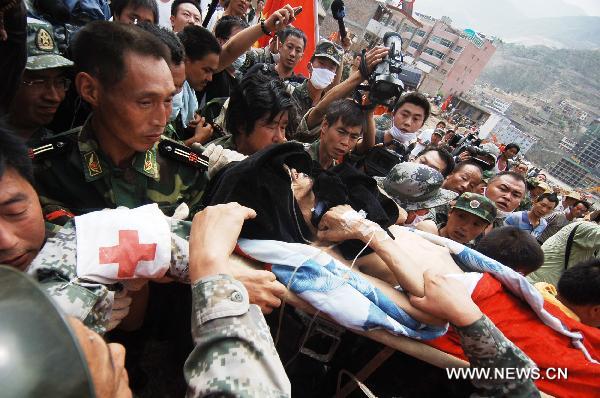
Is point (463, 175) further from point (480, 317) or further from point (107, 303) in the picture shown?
point (107, 303)

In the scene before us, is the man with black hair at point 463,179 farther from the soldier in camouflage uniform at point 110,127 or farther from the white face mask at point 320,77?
the soldier in camouflage uniform at point 110,127

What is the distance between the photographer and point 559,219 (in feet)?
22.6

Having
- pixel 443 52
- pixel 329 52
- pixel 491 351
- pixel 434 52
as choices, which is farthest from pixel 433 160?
pixel 434 52

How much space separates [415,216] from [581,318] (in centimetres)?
134

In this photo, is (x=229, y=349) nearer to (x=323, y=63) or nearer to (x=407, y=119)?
(x=407, y=119)

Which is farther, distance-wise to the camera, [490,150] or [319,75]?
[490,150]

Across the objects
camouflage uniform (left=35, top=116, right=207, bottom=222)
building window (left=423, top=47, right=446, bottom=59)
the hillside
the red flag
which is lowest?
camouflage uniform (left=35, top=116, right=207, bottom=222)

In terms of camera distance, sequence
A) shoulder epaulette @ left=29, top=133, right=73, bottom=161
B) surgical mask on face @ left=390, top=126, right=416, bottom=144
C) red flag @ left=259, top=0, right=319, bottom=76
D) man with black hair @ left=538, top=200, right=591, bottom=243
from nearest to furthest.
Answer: shoulder epaulette @ left=29, top=133, right=73, bottom=161
surgical mask on face @ left=390, top=126, right=416, bottom=144
red flag @ left=259, top=0, right=319, bottom=76
man with black hair @ left=538, top=200, right=591, bottom=243

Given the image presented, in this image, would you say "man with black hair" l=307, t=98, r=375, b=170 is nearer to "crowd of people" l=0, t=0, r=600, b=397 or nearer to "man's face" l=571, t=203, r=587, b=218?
"crowd of people" l=0, t=0, r=600, b=397

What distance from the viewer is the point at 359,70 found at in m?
3.14

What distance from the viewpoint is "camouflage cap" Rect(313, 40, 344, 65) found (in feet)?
14.8

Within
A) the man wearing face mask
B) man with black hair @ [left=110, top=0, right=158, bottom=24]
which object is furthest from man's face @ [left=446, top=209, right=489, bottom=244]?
man with black hair @ [left=110, top=0, right=158, bottom=24]

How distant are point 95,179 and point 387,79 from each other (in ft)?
7.88

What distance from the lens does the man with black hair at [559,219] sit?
21.4 ft
